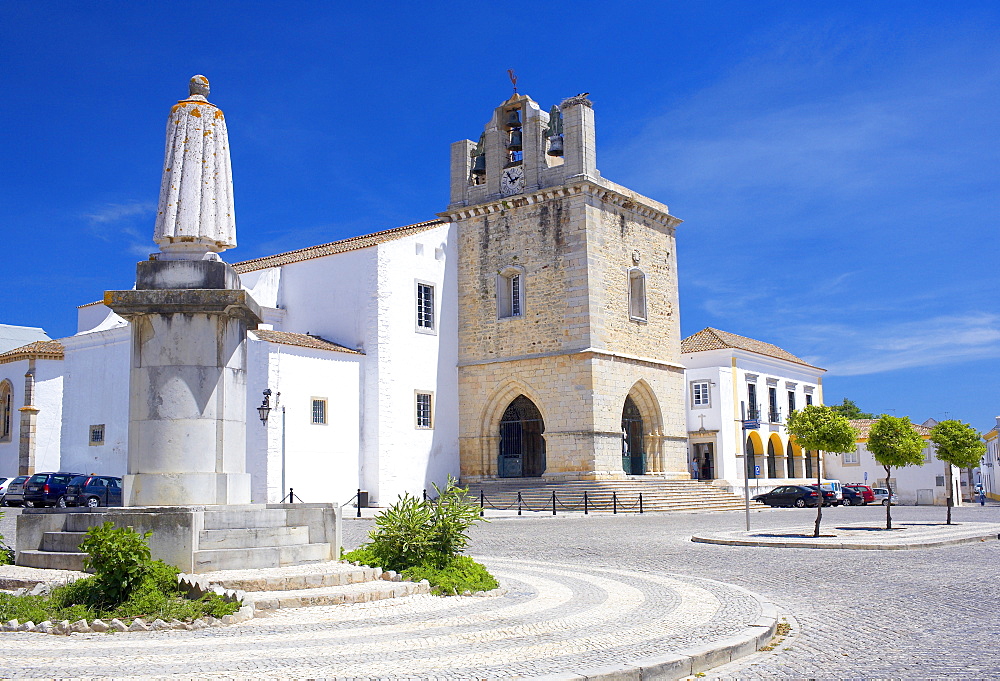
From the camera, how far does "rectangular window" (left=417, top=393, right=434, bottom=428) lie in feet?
105

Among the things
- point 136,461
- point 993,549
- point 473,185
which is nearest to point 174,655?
point 136,461

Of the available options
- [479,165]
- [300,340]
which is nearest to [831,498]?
[479,165]

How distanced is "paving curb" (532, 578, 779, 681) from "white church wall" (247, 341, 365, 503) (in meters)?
20.7

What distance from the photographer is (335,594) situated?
8.66 metres

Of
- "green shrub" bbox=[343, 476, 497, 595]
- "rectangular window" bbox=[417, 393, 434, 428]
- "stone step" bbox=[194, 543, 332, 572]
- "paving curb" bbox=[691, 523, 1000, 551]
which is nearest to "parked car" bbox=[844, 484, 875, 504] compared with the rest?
"rectangular window" bbox=[417, 393, 434, 428]

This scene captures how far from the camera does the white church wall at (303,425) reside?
1064 inches

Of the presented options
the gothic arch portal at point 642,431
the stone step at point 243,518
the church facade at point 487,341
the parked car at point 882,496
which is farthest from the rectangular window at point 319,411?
the parked car at point 882,496

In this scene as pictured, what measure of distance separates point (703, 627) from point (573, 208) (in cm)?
2477

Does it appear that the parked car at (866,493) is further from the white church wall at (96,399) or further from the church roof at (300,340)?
the white church wall at (96,399)

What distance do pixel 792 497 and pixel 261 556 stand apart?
2990 centimetres

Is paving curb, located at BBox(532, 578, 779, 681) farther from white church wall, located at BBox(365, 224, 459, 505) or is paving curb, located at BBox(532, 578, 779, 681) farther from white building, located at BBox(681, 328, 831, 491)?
white building, located at BBox(681, 328, 831, 491)

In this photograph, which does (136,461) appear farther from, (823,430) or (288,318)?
(288,318)

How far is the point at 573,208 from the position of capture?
3169 centimetres

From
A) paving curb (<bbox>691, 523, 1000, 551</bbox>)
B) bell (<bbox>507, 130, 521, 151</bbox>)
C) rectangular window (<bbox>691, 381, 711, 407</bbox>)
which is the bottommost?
paving curb (<bbox>691, 523, 1000, 551</bbox>)
